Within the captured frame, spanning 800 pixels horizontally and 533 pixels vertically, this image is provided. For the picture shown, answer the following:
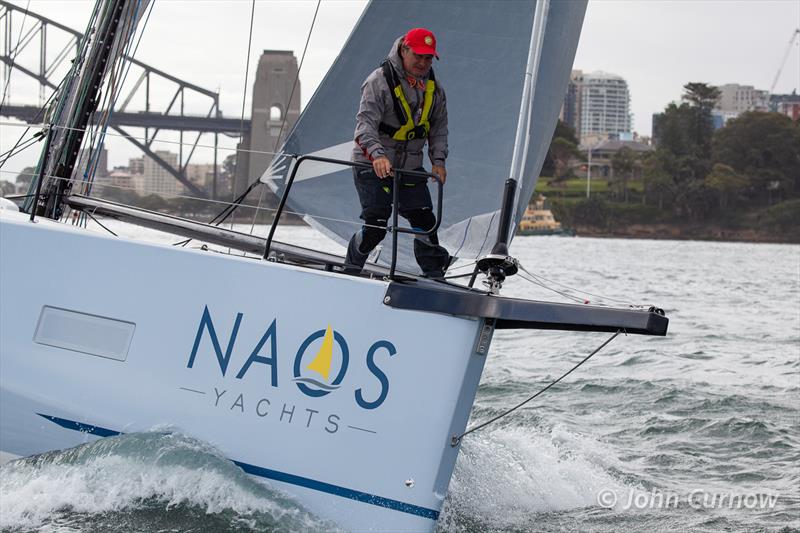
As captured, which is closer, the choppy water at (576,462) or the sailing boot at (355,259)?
the choppy water at (576,462)

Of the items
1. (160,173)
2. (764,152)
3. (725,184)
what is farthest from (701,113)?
(160,173)

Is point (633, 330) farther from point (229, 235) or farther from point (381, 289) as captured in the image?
point (229, 235)

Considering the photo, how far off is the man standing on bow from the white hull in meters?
0.30

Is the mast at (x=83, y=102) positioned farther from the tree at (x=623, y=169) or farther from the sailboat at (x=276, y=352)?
the tree at (x=623, y=169)

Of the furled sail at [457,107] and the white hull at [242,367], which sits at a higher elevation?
the furled sail at [457,107]

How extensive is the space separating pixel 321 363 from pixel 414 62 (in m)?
0.99

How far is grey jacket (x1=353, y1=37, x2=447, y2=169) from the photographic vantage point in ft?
11.9

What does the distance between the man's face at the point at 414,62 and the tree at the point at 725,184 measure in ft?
199

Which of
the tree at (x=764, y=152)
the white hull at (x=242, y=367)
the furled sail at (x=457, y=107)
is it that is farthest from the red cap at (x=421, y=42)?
the tree at (x=764, y=152)

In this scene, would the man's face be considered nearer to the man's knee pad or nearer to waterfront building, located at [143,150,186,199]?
the man's knee pad

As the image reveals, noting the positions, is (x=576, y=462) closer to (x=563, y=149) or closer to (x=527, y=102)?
(x=527, y=102)

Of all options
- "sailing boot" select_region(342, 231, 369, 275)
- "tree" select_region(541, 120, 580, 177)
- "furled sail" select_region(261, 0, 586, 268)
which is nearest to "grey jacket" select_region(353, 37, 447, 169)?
"sailing boot" select_region(342, 231, 369, 275)

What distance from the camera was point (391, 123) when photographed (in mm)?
3756

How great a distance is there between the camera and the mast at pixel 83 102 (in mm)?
4594
